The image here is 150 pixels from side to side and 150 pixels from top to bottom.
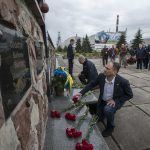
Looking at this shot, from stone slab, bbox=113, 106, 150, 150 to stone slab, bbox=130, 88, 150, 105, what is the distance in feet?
2.07

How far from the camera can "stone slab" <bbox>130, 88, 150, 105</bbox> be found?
508 centimetres

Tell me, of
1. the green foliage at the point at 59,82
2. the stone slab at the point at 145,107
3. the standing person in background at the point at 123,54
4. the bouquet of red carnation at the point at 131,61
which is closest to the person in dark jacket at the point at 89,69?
the green foliage at the point at 59,82

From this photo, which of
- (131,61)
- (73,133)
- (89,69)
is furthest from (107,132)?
(131,61)

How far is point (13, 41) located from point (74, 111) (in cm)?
237

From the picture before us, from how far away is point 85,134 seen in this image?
8.70 feet

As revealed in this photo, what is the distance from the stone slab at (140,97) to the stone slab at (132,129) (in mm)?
632

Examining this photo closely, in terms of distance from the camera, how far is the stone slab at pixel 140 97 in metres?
5.08

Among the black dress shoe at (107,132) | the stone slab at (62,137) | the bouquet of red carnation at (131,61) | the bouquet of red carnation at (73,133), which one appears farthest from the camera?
the bouquet of red carnation at (131,61)

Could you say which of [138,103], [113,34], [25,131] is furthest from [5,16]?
[113,34]

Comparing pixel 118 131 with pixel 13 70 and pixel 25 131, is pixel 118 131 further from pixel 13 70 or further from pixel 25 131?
pixel 13 70

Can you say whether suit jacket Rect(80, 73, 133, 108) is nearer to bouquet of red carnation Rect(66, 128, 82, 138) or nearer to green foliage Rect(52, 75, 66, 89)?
bouquet of red carnation Rect(66, 128, 82, 138)

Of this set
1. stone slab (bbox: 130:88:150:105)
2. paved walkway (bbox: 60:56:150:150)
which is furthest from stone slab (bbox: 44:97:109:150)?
stone slab (bbox: 130:88:150:105)

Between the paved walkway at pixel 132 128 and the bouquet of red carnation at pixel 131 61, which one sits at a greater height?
the bouquet of red carnation at pixel 131 61

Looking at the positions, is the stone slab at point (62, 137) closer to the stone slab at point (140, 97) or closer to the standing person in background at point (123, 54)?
the stone slab at point (140, 97)
